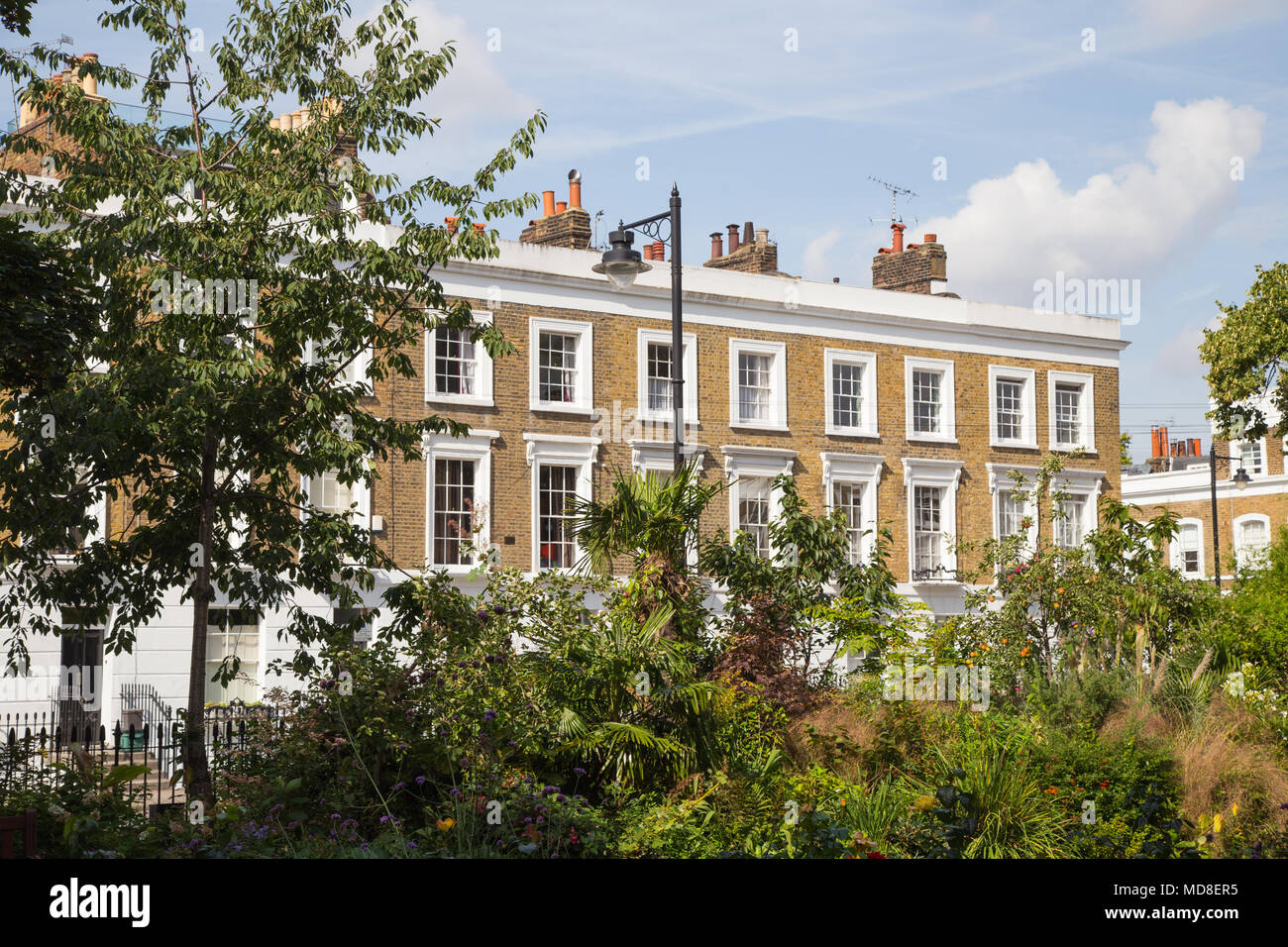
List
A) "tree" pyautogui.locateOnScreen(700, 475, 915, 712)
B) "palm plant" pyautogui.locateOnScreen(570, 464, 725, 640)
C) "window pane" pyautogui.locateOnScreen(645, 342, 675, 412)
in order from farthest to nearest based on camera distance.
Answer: "window pane" pyautogui.locateOnScreen(645, 342, 675, 412) < "tree" pyautogui.locateOnScreen(700, 475, 915, 712) < "palm plant" pyautogui.locateOnScreen(570, 464, 725, 640)

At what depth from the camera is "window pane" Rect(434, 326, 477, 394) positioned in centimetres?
2622

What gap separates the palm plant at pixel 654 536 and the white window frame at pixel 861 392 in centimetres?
1906

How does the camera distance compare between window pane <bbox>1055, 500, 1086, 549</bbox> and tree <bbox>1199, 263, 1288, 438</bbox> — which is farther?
window pane <bbox>1055, 500, 1086, 549</bbox>

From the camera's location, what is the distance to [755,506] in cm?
2980

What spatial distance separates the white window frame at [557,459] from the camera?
2686 centimetres

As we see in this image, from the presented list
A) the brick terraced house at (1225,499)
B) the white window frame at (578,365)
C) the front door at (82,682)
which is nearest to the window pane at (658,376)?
the white window frame at (578,365)

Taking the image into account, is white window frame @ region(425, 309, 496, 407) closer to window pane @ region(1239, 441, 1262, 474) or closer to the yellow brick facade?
the yellow brick facade

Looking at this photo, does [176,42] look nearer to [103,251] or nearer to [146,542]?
[103,251]

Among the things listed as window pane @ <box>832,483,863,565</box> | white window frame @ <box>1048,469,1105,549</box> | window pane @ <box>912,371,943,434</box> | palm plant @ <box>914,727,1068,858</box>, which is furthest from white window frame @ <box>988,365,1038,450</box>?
palm plant @ <box>914,727,1068,858</box>

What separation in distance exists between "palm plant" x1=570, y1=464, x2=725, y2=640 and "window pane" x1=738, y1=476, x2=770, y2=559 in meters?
17.4

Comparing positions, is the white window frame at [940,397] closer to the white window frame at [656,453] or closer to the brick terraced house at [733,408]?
the brick terraced house at [733,408]

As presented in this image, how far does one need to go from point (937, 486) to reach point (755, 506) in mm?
5417
